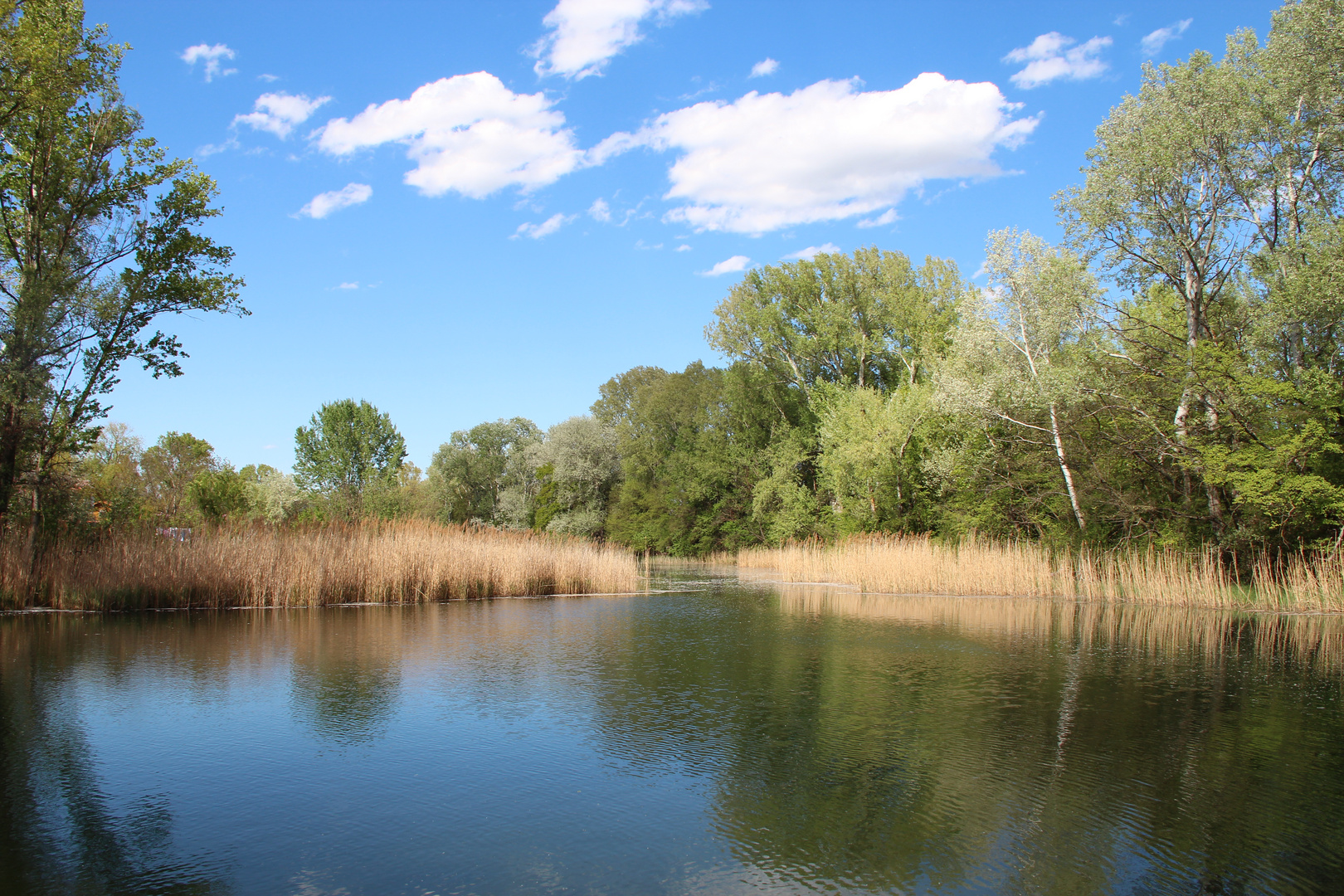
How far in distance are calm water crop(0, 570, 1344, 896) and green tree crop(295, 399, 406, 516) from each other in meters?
43.1

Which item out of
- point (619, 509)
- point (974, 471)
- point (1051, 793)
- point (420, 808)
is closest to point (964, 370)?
point (974, 471)

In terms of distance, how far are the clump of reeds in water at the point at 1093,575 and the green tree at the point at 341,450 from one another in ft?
123

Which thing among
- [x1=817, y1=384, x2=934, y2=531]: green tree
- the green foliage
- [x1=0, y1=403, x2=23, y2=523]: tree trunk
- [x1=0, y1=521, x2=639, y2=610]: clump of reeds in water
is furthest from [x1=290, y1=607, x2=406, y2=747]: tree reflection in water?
[x1=817, y1=384, x2=934, y2=531]: green tree

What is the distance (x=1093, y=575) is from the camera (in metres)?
17.3

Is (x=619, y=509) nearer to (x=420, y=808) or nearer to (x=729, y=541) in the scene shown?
(x=729, y=541)

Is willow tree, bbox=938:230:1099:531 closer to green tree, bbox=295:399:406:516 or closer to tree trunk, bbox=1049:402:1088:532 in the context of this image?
tree trunk, bbox=1049:402:1088:532

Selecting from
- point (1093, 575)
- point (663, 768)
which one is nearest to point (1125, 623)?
point (1093, 575)

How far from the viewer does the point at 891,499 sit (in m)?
29.7

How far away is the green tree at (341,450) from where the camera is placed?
51250 millimetres

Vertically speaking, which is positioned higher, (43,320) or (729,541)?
(43,320)

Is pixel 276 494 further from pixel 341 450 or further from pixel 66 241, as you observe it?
pixel 66 241

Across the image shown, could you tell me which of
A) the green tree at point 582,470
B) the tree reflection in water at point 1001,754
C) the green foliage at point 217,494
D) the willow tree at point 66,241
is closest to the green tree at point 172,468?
the green foliage at point 217,494

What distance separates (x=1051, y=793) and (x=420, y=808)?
11.6 feet

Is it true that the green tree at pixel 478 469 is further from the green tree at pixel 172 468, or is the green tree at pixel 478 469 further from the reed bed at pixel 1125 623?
the reed bed at pixel 1125 623
